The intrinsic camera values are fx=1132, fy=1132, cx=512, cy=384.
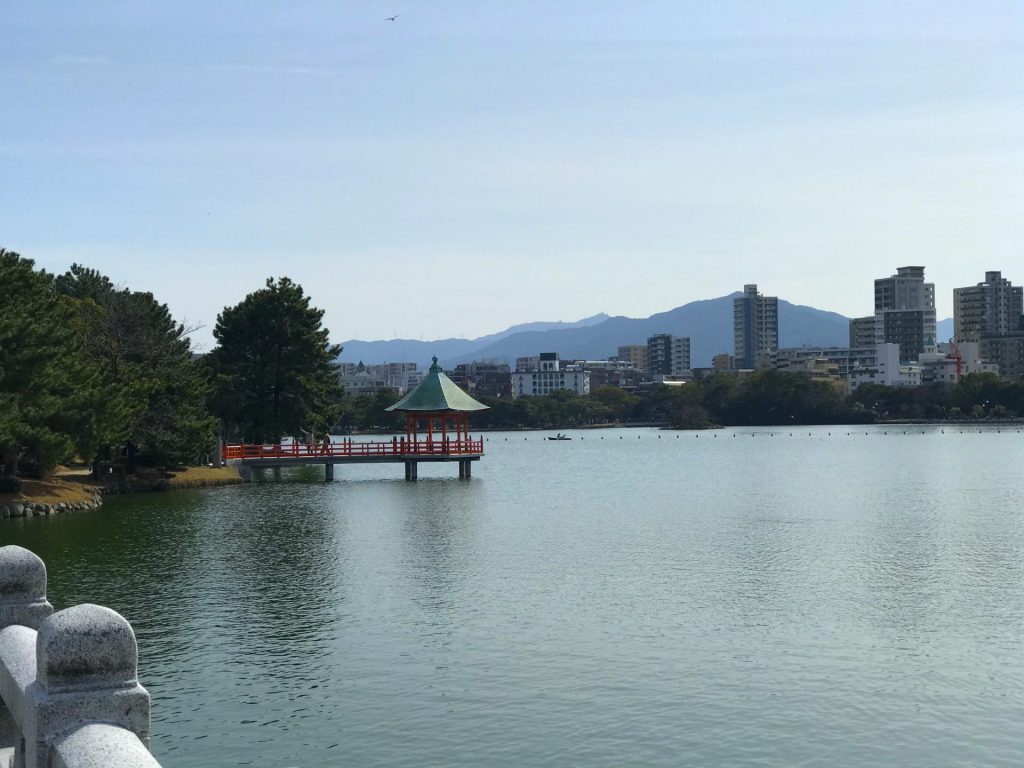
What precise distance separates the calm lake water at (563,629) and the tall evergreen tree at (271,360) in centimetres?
1930

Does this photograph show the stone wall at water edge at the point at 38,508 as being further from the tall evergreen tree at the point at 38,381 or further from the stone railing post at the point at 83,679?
the stone railing post at the point at 83,679

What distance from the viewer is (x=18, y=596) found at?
7.51 meters

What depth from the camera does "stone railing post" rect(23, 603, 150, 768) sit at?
538cm

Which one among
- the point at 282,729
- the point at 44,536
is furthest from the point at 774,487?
the point at 282,729

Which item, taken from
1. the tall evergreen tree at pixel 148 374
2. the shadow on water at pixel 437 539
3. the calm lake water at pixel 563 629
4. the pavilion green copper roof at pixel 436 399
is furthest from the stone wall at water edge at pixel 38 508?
the pavilion green copper roof at pixel 436 399

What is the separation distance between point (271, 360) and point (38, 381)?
98.2 ft

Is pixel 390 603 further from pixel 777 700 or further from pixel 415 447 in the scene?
pixel 415 447

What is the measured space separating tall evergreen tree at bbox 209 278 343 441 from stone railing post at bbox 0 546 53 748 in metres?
64.2

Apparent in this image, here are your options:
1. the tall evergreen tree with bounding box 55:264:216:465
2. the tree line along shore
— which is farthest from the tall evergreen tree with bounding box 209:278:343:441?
the tall evergreen tree with bounding box 55:264:216:465

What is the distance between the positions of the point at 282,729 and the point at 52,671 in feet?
38.8

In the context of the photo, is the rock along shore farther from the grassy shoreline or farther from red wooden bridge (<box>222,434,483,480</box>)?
red wooden bridge (<box>222,434,483,480</box>)

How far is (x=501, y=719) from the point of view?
16984mm

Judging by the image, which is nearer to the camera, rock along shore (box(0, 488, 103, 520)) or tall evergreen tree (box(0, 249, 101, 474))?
tall evergreen tree (box(0, 249, 101, 474))

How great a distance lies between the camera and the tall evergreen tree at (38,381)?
132 feet
